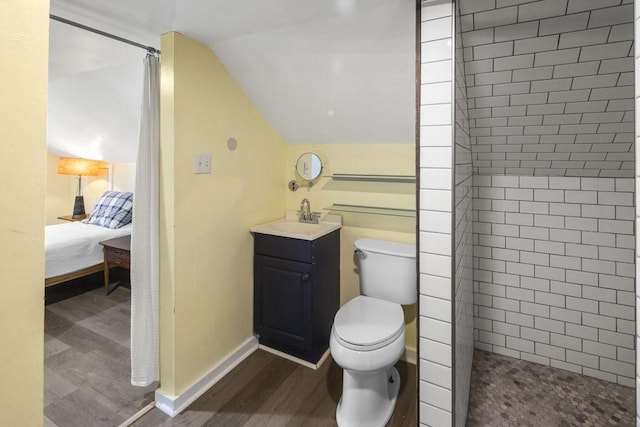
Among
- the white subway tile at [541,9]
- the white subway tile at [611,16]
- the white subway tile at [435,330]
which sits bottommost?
the white subway tile at [435,330]

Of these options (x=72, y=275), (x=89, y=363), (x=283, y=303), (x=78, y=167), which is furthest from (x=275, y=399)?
(x=78, y=167)

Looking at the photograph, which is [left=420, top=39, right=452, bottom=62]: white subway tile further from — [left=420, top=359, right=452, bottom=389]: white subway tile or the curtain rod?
the curtain rod

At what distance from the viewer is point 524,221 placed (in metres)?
1.93

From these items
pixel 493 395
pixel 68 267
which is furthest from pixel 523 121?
pixel 68 267

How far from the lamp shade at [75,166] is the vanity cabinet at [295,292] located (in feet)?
10.1

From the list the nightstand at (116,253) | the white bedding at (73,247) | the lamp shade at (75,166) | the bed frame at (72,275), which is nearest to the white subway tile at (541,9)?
the nightstand at (116,253)

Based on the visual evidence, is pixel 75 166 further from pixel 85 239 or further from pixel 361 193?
pixel 361 193

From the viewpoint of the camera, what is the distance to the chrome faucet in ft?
7.88

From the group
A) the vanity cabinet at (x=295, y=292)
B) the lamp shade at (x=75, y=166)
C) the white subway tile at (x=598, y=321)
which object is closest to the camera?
the white subway tile at (x=598, y=321)

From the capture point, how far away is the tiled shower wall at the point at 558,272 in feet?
5.70

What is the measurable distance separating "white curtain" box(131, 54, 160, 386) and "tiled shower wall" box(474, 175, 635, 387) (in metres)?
1.83

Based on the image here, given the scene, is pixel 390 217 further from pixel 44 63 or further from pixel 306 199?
pixel 44 63

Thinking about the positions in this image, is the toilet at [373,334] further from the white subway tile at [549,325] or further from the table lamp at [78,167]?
the table lamp at [78,167]

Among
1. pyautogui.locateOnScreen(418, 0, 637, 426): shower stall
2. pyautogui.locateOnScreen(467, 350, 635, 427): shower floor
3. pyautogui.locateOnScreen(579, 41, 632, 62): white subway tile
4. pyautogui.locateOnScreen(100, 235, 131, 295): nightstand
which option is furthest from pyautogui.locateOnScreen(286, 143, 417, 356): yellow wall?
pyautogui.locateOnScreen(100, 235, 131, 295): nightstand
